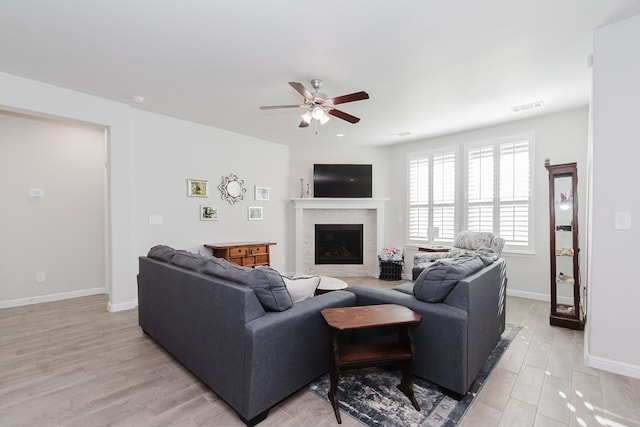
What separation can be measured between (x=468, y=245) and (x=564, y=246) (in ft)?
4.15

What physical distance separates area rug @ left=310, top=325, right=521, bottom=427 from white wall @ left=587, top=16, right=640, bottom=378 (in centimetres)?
97

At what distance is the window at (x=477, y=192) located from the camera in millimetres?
4453

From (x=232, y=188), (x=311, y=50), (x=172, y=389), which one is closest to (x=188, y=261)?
(x=172, y=389)

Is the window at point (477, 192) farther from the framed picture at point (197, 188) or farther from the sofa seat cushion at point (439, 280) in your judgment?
the framed picture at point (197, 188)

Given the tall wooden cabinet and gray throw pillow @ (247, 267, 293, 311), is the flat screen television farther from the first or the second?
gray throw pillow @ (247, 267, 293, 311)

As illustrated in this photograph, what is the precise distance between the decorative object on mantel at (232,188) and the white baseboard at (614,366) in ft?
15.7

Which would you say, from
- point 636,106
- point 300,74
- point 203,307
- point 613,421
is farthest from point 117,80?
point 613,421

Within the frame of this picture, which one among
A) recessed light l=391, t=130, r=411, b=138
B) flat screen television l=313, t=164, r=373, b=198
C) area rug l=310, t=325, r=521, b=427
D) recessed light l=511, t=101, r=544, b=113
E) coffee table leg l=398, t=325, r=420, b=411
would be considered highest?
recessed light l=511, t=101, r=544, b=113

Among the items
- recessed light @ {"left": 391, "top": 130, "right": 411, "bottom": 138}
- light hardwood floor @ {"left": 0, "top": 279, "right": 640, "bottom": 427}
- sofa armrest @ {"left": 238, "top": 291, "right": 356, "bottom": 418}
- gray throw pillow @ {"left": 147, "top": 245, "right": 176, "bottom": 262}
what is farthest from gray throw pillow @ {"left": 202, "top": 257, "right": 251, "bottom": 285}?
recessed light @ {"left": 391, "top": 130, "right": 411, "bottom": 138}

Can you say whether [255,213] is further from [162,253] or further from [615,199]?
[615,199]

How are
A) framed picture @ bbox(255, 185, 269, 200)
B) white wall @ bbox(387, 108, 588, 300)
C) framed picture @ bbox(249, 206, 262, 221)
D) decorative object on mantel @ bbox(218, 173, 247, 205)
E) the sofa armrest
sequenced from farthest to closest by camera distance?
framed picture @ bbox(255, 185, 269, 200)
framed picture @ bbox(249, 206, 262, 221)
decorative object on mantel @ bbox(218, 173, 247, 205)
white wall @ bbox(387, 108, 588, 300)
the sofa armrest

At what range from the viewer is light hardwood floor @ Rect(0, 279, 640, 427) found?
5.84ft

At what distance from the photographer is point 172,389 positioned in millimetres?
2082

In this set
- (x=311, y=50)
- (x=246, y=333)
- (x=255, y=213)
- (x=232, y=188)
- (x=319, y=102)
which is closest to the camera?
(x=246, y=333)
